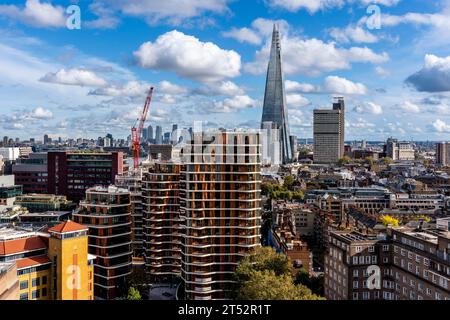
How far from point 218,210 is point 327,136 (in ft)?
210

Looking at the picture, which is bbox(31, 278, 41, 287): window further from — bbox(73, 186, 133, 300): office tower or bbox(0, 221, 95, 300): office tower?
bbox(73, 186, 133, 300): office tower

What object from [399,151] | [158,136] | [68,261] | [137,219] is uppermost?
[158,136]

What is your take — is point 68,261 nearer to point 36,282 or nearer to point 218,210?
point 36,282

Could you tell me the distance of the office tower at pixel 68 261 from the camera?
11.8 meters

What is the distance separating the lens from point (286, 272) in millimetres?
13125

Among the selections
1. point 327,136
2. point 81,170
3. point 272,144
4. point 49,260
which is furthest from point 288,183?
point 327,136

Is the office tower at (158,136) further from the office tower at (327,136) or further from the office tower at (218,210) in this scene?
the office tower at (218,210)

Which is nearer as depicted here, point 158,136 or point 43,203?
point 43,203

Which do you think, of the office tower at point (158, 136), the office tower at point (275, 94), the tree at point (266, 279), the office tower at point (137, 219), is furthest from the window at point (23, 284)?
the office tower at point (275, 94)

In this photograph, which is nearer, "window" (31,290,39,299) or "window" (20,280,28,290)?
"window" (20,280,28,290)

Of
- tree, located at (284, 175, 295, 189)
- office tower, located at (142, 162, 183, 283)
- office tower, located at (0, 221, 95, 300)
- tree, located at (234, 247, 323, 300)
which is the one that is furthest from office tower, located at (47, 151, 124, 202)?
Answer: tree, located at (234, 247, 323, 300)

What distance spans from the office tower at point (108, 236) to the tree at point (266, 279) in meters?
4.01

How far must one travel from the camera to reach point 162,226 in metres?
16.6

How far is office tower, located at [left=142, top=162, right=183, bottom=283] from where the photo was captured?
1650cm
